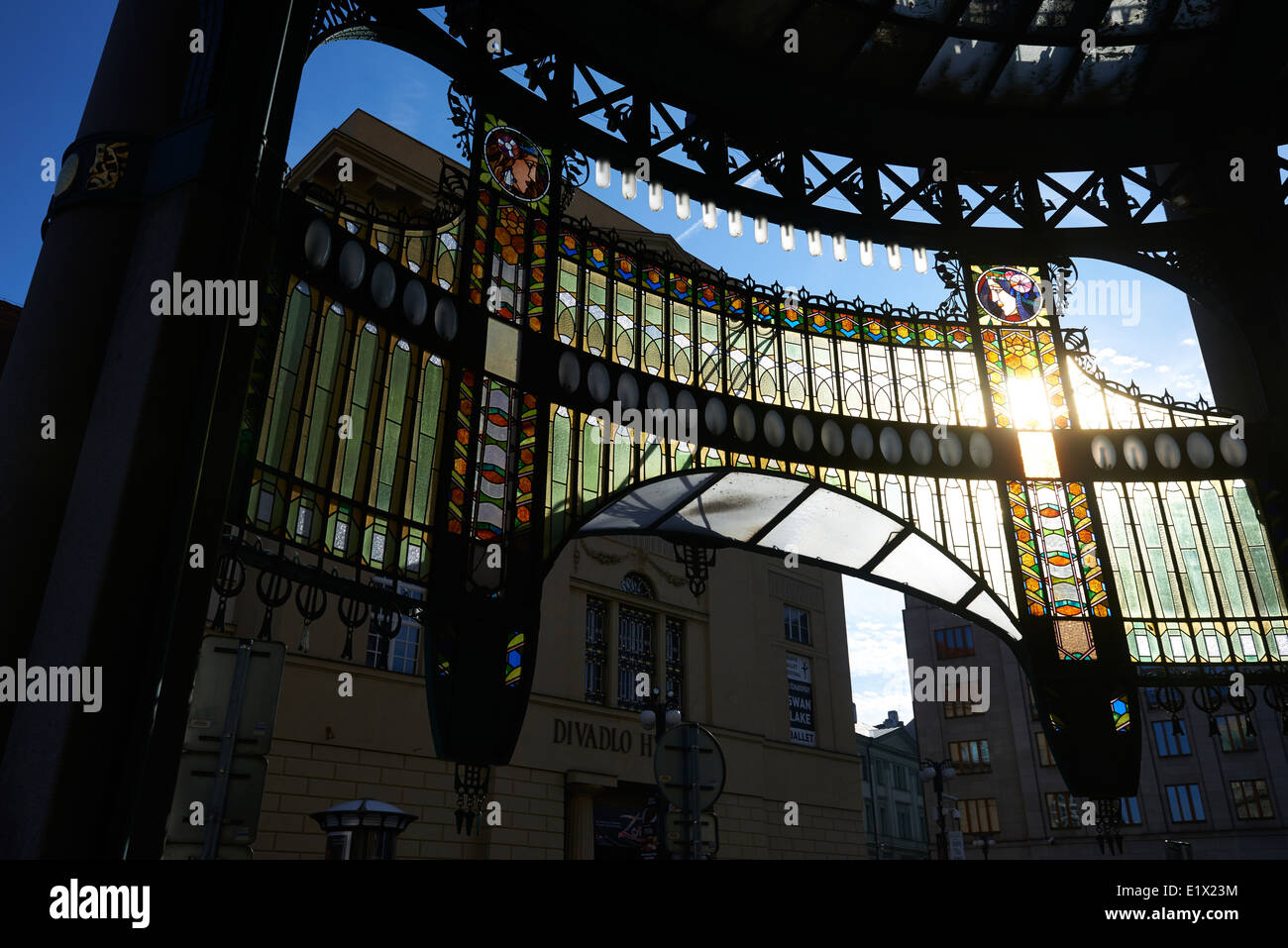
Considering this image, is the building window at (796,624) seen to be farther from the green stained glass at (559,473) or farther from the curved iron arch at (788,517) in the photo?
the green stained glass at (559,473)

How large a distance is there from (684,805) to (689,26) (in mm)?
9299

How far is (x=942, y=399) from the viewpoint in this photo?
12953 mm

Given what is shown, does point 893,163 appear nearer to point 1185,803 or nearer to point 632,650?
point 632,650

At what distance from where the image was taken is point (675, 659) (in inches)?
1278

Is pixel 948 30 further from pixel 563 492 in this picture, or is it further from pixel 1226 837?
pixel 1226 837

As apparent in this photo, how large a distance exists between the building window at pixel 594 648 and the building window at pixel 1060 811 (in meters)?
33.3

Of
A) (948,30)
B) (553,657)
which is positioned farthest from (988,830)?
(948,30)

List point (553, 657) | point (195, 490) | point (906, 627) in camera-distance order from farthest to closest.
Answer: point (906, 627) → point (553, 657) → point (195, 490)

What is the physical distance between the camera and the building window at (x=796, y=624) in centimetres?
3750

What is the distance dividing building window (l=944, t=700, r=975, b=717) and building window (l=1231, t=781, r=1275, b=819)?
13.5 m

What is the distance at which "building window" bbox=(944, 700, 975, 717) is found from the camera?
55.4 meters

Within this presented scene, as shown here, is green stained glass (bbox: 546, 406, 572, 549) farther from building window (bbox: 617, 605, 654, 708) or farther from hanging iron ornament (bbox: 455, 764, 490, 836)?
building window (bbox: 617, 605, 654, 708)

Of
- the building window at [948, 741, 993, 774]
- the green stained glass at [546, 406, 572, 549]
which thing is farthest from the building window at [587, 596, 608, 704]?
the building window at [948, 741, 993, 774]

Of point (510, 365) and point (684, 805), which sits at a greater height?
point (510, 365)
